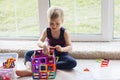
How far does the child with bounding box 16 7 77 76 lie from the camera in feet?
6.35

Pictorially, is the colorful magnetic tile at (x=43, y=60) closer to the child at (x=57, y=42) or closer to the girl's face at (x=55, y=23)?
the child at (x=57, y=42)

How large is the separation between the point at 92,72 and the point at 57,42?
1.08 feet

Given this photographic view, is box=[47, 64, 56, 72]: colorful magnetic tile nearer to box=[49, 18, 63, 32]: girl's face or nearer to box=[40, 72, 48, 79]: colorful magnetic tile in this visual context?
box=[40, 72, 48, 79]: colorful magnetic tile

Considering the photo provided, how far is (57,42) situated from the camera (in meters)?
2.05

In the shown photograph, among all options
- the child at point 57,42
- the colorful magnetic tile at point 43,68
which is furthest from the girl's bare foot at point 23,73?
the colorful magnetic tile at point 43,68

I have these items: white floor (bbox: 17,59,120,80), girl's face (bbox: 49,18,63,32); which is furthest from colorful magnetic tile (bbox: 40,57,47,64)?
girl's face (bbox: 49,18,63,32)

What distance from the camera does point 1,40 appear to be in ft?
8.03

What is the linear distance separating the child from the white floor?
0.05 m

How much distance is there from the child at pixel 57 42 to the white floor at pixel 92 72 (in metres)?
0.05

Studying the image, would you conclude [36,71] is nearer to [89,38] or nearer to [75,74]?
[75,74]

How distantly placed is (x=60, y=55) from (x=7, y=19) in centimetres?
66

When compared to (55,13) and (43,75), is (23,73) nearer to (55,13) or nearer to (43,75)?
(43,75)

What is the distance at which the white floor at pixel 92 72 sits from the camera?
185 cm

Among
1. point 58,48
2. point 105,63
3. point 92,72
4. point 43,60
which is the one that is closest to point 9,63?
point 43,60
